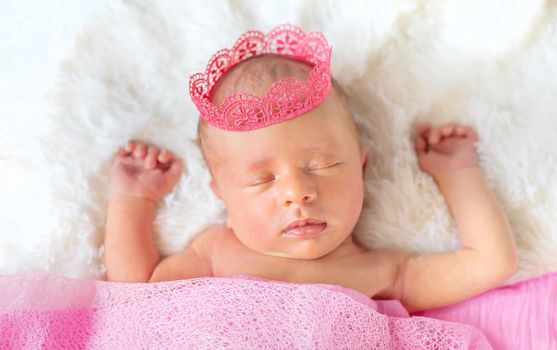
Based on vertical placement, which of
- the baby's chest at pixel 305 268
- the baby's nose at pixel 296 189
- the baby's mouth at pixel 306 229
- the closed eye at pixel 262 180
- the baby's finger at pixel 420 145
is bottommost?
the baby's chest at pixel 305 268

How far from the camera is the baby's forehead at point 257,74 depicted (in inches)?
63.5

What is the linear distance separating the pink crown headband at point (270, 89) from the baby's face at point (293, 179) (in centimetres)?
3

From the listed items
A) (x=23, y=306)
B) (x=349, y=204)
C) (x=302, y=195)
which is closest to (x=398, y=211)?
(x=349, y=204)

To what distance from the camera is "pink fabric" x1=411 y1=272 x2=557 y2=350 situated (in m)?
1.68

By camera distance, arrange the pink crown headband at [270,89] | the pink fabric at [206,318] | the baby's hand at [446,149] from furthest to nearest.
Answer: the baby's hand at [446,149], the pink crown headband at [270,89], the pink fabric at [206,318]

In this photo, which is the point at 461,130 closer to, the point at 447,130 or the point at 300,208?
the point at 447,130

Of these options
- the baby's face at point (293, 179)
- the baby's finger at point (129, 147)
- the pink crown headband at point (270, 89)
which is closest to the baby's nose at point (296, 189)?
the baby's face at point (293, 179)

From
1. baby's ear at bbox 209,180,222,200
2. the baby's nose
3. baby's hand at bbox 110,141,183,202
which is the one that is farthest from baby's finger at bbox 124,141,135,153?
the baby's nose

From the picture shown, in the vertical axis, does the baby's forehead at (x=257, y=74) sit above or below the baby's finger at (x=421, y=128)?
above

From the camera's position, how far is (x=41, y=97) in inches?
69.4

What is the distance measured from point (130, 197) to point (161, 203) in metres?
0.09

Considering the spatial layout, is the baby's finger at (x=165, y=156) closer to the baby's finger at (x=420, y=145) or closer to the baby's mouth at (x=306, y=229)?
the baby's mouth at (x=306, y=229)

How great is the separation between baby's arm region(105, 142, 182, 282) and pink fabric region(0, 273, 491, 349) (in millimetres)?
91

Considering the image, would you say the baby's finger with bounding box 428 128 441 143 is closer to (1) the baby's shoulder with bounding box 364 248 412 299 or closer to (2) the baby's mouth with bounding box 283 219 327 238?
(1) the baby's shoulder with bounding box 364 248 412 299
